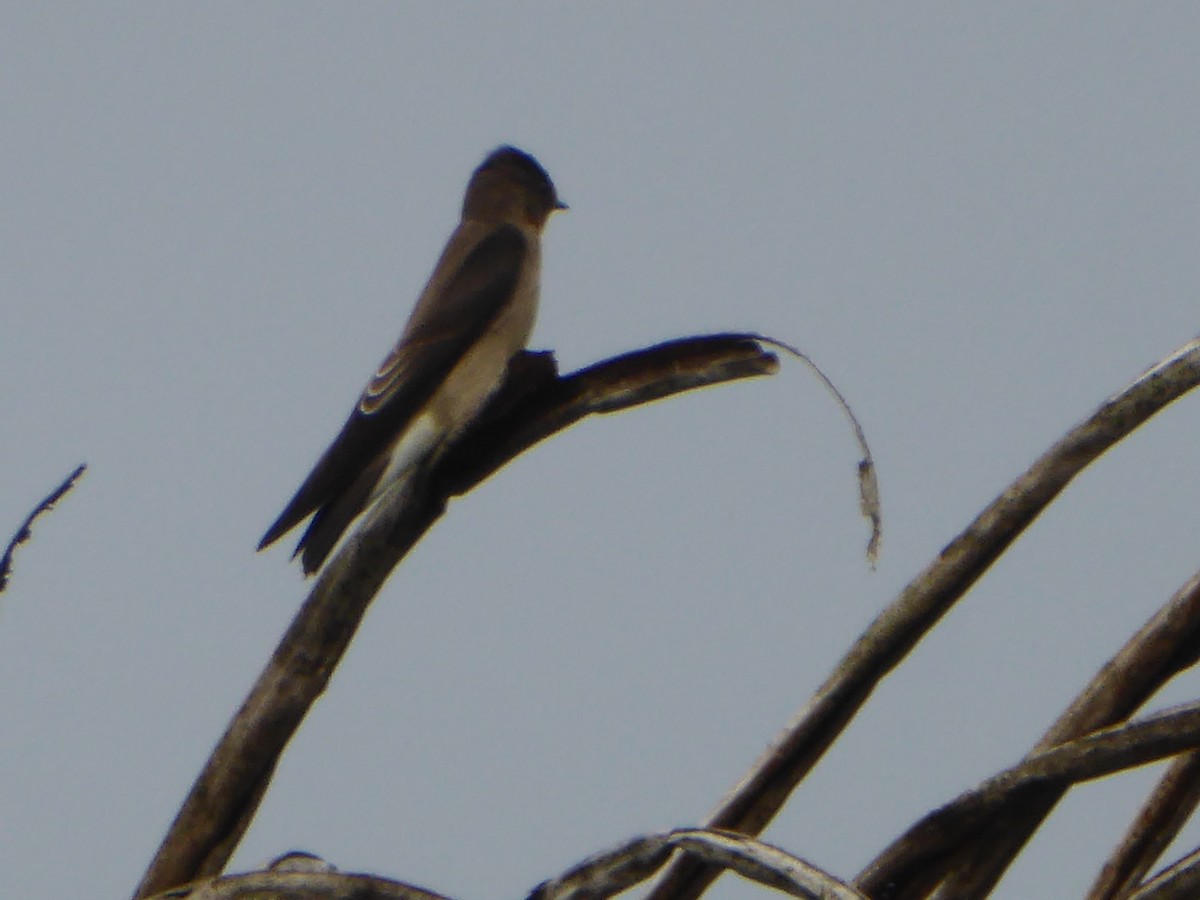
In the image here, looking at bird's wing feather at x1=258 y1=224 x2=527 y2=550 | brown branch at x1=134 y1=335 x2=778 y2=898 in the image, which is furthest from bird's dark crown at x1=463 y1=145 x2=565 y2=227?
brown branch at x1=134 y1=335 x2=778 y2=898

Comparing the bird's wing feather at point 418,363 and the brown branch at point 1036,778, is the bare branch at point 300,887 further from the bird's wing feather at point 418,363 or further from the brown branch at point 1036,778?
the bird's wing feather at point 418,363

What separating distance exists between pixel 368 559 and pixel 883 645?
60cm

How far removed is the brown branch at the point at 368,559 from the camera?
1.56 metres

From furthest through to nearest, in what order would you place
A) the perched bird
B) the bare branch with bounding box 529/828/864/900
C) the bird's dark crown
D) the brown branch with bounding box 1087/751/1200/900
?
the bird's dark crown < the perched bird < the brown branch with bounding box 1087/751/1200/900 < the bare branch with bounding box 529/828/864/900

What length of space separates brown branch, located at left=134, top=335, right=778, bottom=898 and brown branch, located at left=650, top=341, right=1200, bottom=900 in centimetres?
42

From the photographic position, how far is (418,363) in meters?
4.29

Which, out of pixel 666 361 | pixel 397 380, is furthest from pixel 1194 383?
pixel 397 380

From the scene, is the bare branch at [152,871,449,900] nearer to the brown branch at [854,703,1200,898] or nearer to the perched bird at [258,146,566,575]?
the brown branch at [854,703,1200,898]

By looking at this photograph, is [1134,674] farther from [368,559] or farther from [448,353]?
[448,353]

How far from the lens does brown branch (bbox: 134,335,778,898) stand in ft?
5.11

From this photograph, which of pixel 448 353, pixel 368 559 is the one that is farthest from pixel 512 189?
pixel 368 559

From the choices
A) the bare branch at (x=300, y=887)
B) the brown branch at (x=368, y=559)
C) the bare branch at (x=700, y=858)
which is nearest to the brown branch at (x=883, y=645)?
the bare branch at (x=700, y=858)

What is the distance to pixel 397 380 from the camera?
4.11 metres

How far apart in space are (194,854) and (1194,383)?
103 cm
